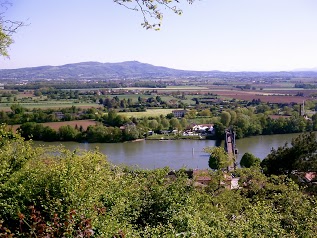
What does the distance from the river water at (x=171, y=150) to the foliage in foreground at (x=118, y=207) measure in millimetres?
6019

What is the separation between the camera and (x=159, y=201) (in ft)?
12.3

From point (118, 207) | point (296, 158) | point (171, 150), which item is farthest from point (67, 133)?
point (118, 207)

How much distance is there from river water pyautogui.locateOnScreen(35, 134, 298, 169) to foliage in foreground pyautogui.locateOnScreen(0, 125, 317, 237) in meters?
6.02

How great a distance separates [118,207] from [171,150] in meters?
10.1

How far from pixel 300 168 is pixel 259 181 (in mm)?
2087

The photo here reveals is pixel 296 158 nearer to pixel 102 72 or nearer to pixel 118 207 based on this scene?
pixel 118 207

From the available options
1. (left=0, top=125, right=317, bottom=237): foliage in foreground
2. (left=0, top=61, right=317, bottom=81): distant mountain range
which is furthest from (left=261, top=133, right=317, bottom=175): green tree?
(left=0, top=61, right=317, bottom=81): distant mountain range

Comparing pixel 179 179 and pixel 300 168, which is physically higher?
pixel 179 179

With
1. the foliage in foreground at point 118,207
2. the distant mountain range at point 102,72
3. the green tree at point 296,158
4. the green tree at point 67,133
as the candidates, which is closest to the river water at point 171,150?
the green tree at point 67,133

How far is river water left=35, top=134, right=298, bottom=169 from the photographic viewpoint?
11.1 meters

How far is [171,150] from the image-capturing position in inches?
524

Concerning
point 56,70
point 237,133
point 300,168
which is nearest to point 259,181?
point 300,168

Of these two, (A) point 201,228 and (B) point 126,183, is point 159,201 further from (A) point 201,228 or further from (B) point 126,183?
(A) point 201,228

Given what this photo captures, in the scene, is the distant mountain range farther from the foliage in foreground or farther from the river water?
the foliage in foreground
